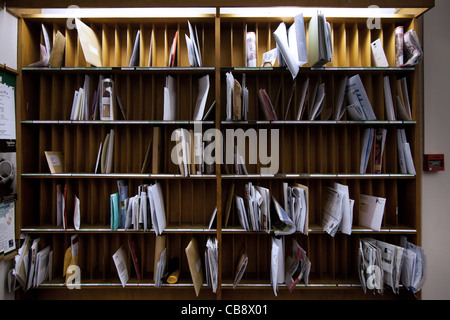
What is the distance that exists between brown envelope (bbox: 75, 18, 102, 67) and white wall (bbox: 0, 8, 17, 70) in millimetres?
570

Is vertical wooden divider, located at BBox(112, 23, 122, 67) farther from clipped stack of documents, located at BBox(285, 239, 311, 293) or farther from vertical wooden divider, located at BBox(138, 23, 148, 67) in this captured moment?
clipped stack of documents, located at BBox(285, 239, 311, 293)

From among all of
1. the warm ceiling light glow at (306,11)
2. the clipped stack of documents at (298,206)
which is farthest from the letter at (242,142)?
the warm ceiling light glow at (306,11)

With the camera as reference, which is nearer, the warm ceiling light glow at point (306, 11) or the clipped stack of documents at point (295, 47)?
the clipped stack of documents at point (295, 47)

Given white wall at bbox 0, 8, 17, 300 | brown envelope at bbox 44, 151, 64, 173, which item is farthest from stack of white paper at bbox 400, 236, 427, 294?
white wall at bbox 0, 8, 17, 300

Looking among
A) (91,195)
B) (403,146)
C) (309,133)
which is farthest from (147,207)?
(403,146)

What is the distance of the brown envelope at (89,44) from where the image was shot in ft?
5.41

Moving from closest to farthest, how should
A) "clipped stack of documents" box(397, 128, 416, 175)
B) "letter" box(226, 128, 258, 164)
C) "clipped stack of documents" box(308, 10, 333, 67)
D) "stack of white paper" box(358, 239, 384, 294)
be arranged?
"clipped stack of documents" box(308, 10, 333, 67) < "stack of white paper" box(358, 239, 384, 294) < "clipped stack of documents" box(397, 128, 416, 175) < "letter" box(226, 128, 258, 164)

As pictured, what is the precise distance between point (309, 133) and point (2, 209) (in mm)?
2377

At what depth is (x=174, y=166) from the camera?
6.26ft

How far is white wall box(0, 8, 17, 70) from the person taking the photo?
5.47 ft

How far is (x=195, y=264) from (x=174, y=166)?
0.78 metres

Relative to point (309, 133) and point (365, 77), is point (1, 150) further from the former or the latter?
point (365, 77)

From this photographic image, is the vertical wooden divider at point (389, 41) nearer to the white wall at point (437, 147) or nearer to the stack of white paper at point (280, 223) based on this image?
the white wall at point (437, 147)

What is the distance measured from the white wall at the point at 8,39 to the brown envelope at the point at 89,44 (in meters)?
0.57
